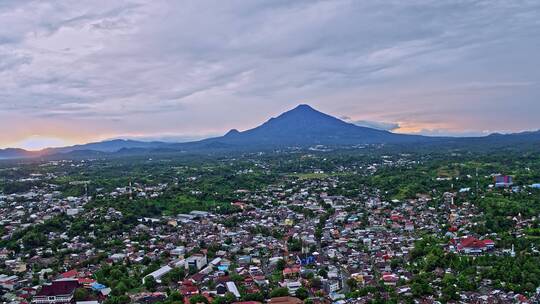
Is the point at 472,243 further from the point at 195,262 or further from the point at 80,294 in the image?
the point at 80,294

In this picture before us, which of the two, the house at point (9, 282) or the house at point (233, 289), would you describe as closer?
the house at point (233, 289)

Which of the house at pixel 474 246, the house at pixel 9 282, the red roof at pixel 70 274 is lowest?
the house at pixel 9 282

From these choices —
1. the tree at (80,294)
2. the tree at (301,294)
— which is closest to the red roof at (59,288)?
the tree at (80,294)

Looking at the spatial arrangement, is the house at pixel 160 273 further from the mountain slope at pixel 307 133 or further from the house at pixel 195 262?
the mountain slope at pixel 307 133

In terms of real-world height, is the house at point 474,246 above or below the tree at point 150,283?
above

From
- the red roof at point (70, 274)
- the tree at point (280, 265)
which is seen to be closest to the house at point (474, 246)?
the tree at point (280, 265)

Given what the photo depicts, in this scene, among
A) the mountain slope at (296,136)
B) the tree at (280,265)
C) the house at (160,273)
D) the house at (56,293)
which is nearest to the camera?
the house at (56,293)

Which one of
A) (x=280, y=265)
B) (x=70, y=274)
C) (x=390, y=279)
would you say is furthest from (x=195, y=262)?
(x=390, y=279)

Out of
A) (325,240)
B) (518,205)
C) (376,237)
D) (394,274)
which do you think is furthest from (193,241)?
(518,205)

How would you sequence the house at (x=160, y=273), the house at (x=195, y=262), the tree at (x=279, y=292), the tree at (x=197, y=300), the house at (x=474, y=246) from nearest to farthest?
1. the tree at (x=197, y=300)
2. the tree at (x=279, y=292)
3. the house at (x=160, y=273)
4. the house at (x=474, y=246)
5. the house at (x=195, y=262)
